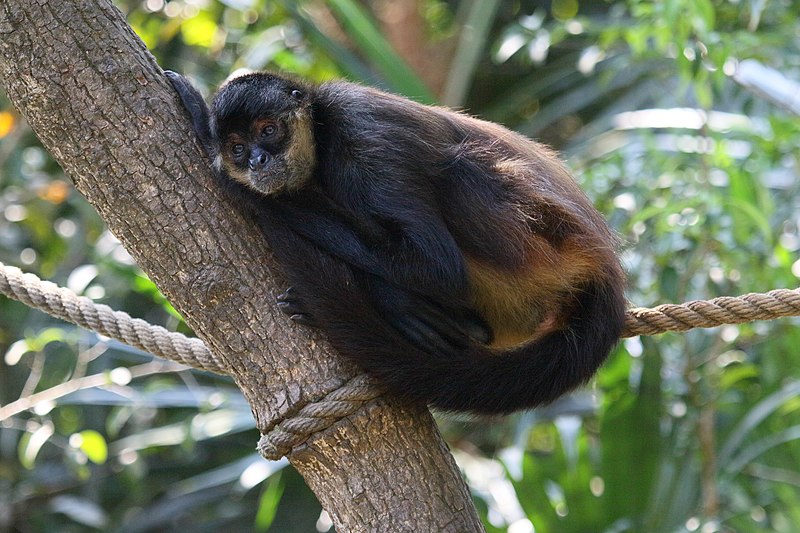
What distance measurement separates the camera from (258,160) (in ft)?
9.36

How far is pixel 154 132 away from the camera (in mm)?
2230

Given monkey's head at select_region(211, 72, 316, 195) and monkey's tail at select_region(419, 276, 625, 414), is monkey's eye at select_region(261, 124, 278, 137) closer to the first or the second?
monkey's head at select_region(211, 72, 316, 195)

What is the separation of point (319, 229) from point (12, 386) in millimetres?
4187

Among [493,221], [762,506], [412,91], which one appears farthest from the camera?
[412,91]

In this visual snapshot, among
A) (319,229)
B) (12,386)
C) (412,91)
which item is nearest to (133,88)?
(319,229)

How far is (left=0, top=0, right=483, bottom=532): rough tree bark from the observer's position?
7.07ft

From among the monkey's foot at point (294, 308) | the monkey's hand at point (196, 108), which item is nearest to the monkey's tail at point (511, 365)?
the monkey's foot at point (294, 308)

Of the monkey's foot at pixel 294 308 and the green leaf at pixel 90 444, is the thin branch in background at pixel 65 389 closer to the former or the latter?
the green leaf at pixel 90 444

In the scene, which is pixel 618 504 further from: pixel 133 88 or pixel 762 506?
pixel 133 88

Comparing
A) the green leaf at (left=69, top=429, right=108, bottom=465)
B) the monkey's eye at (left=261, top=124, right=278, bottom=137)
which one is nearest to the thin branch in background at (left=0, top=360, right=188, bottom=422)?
the green leaf at (left=69, top=429, right=108, bottom=465)

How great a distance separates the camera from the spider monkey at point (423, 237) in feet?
7.50

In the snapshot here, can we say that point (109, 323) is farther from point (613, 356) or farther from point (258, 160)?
point (613, 356)

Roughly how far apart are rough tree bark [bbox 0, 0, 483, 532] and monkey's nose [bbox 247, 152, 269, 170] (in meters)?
0.56

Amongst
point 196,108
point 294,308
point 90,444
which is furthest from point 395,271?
point 90,444
